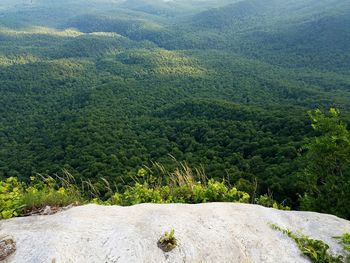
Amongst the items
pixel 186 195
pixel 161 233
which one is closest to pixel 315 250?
pixel 161 233

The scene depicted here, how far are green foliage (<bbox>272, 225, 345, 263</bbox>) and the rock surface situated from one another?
133mm

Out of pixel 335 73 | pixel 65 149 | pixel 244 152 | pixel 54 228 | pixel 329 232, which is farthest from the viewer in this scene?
pixel 335 73

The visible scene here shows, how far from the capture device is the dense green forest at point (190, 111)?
46656 millimetres

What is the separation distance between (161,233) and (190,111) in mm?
84302

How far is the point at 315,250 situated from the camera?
6.17m

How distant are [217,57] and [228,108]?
9809cm

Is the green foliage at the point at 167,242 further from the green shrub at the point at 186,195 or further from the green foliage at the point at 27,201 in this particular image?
the green foliage at the point at 27,201

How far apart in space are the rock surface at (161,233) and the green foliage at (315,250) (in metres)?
0.13

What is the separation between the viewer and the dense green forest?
153 ft

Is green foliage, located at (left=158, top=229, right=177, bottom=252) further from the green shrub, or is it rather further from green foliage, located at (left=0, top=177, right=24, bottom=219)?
green foliage, located at (left=0, top=177, right=24, bottom=219)

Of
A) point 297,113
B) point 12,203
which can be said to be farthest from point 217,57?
point 12,203

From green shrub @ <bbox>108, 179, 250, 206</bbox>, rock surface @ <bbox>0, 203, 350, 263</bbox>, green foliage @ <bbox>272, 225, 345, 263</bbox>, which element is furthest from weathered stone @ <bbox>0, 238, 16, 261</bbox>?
green foliage @ <bbox>272, 225, 345, 263</bbox>

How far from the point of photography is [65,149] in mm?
67750

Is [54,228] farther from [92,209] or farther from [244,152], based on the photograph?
[244,152]
